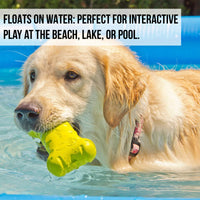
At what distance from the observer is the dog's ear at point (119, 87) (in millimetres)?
3172

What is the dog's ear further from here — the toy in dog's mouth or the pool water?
the pool water

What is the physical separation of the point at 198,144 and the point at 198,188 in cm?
50

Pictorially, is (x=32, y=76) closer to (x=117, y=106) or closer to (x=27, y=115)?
(x=27, y=115)

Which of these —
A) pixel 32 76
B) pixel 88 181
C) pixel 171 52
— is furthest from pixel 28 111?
pixel 171 52

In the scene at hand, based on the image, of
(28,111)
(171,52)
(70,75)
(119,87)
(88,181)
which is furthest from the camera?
(171,52)

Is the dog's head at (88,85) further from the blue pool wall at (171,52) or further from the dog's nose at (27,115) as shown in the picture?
the blue pool wall at (171,52)

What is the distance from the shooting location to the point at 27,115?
2836 millimetres

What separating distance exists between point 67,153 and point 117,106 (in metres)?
0.68

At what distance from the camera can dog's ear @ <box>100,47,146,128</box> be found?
3172 millimetres

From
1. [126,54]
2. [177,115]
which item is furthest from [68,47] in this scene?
[177,115]

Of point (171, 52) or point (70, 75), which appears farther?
point (171, 52)

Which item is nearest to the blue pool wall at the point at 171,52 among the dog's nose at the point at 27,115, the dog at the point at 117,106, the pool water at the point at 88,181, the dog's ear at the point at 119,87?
the pool water at the point at 88,181

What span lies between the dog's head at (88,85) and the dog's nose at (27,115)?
0.13ft

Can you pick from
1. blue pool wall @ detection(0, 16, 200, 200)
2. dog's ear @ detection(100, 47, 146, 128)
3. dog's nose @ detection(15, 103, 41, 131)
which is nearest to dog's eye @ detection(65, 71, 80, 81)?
dog's ear @ detection(100, 47, 146, 128)
